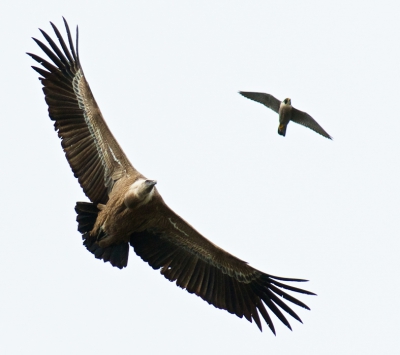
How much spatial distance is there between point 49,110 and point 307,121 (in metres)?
6.75

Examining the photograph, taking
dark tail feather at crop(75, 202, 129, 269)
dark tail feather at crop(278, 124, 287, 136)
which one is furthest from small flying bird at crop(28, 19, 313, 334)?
dark tail feather at crop(278, 124, 287, 136)

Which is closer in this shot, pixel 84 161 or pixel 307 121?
pixel 84 161

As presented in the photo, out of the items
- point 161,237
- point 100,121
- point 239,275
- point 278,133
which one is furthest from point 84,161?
point 278,133

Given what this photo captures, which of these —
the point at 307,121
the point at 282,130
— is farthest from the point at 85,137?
the point at 307,121

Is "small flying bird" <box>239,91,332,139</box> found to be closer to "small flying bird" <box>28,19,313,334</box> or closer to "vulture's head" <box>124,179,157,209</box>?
"small flying bird" <box>28,19,313,334</box>

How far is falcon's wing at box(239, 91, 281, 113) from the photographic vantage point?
18.6 m

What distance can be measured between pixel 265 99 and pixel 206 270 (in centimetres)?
581

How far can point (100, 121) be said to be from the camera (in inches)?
533

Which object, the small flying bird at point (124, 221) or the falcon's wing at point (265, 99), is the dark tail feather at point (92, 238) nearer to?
the small flying bird at point (124, 221)

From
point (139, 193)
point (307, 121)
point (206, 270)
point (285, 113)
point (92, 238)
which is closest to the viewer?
point (139, 193)

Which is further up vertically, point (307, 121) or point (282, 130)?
point (307, 121)

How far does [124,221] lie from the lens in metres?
13.1

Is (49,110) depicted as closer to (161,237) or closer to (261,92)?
(161,237)

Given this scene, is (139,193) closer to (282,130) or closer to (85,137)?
(85,137)
